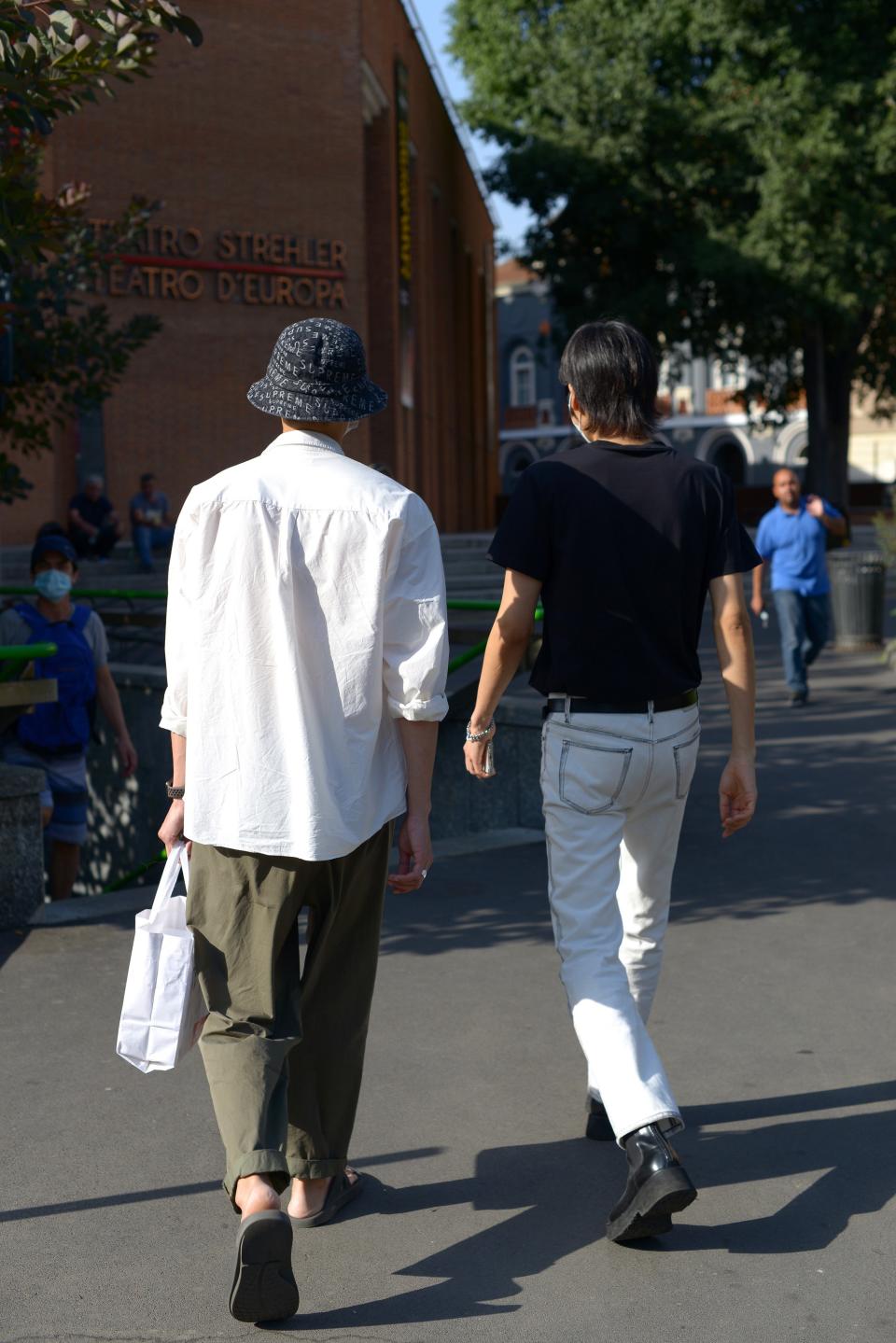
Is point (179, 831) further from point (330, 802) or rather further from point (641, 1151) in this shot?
point (641, 1151)

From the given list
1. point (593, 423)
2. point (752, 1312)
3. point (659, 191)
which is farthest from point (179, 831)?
point (659, 191)

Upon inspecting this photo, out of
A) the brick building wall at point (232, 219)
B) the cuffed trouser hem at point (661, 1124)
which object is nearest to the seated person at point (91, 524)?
the brick building wall at point (232, 219)

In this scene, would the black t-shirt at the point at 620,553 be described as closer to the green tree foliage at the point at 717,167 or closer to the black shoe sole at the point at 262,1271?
the black shoe sole at the point at 262,1271

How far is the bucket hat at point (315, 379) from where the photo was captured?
3.32 meters

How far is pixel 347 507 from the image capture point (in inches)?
125

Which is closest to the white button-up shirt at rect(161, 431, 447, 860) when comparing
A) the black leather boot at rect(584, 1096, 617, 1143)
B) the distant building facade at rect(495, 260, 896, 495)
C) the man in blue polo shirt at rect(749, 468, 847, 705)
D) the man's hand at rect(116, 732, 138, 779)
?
the black leather boot at rect(584, 1096, 617, 1143)

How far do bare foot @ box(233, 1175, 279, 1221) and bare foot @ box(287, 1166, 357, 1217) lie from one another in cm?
41

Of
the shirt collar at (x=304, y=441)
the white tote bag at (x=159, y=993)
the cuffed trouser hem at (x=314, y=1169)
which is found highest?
the shirt collar at (x=304, y=441)

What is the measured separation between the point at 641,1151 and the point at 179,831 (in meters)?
1.20

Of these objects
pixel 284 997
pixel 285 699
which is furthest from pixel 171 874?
pixel 285 699

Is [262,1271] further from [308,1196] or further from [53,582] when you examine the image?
[53,582]

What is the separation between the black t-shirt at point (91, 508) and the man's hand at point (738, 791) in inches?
813

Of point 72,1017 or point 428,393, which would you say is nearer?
point 72,1017

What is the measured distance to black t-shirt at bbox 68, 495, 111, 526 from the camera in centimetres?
2342
